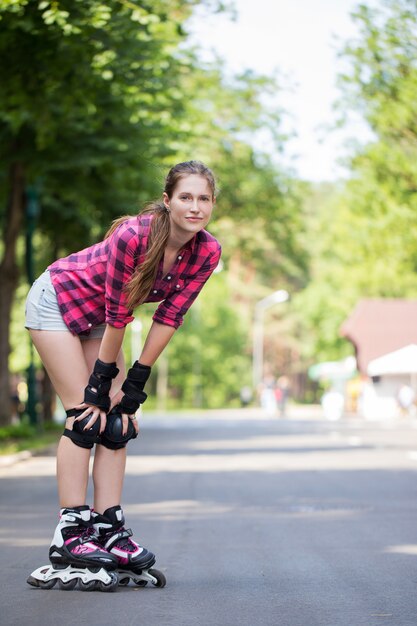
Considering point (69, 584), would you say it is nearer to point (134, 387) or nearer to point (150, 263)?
point (134, 387)

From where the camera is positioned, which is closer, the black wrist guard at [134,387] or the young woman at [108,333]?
the young woman at [108,333]

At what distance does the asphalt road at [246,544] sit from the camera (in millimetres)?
5512

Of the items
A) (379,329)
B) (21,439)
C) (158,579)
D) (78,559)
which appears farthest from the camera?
(379,329)

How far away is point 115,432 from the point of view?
6.10 metres

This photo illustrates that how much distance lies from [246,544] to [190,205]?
3.00 metres

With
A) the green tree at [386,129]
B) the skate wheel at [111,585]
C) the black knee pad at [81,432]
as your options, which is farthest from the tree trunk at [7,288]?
the skate wheel at [111,585]

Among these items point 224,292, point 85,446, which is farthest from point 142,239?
point 224,292

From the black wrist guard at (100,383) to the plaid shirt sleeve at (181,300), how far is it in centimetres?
31

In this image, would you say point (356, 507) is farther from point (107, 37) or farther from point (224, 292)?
point (224, 292)

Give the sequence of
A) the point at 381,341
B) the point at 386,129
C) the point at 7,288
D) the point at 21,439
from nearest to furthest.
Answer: the point at 21,439 → the point at 7,288 → the point at 386,129 → the point at 381,341

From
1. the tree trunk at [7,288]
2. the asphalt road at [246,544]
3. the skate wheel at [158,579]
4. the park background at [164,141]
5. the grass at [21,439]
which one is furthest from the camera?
the tree trunk at [7,288]

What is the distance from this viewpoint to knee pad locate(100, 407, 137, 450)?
609 centimetres

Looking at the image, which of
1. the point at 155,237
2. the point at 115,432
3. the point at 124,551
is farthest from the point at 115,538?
the point at 155,237

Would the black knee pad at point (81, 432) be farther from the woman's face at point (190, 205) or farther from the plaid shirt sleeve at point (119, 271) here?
the woman's face at point (190, 205)
